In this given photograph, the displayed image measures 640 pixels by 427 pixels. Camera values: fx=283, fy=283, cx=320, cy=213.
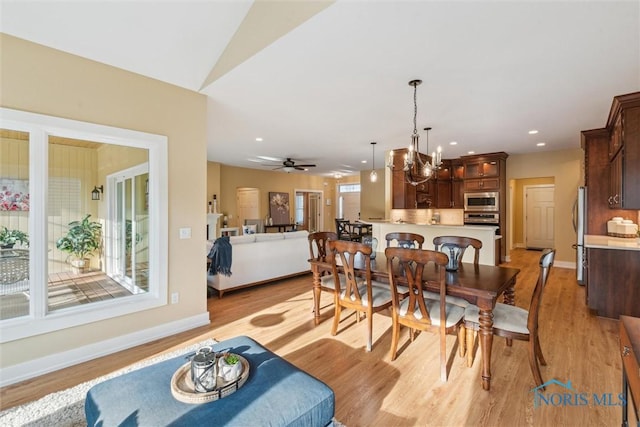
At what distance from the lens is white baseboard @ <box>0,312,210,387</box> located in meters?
2.29

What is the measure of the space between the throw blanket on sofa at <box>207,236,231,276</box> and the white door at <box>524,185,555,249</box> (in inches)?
357

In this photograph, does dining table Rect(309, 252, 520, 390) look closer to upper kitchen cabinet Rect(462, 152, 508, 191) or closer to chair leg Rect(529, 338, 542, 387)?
chair leg Rect(529, 338, 542, 387)

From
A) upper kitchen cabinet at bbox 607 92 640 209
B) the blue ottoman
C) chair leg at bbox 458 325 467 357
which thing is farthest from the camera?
upper kitchen cabinet at bbox 607 92 640 209

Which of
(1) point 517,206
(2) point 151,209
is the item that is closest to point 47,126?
(2) point 151,209

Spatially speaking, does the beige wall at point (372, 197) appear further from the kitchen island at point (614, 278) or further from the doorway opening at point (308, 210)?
the kitchen island at point (614, 278)

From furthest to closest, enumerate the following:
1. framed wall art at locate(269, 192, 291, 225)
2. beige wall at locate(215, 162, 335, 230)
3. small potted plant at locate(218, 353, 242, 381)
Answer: framed wall art at locate(269, 192, 291, 225) → beige wall at locate(215, 162, 335, 230) → small potted plant at locate(218, 353, 242, 381)

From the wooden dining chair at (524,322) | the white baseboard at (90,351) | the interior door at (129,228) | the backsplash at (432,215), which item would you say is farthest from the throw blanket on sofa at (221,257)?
the backsplash at (432,215)

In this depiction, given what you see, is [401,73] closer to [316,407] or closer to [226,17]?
[226,17]

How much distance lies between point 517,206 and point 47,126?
10868mm

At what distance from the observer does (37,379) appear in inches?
91.1

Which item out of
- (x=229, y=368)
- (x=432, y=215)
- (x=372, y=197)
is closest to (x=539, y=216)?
(x=432, y=215)

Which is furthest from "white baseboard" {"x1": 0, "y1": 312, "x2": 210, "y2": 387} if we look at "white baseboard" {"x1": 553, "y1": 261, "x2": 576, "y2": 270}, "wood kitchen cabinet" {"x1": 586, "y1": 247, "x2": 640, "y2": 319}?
"white baseboard" {"x1": 553, "y1": 261, "x2": 576, "y2": 270}

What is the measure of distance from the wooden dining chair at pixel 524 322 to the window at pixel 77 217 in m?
3.05

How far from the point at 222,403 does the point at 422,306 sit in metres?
1.66
